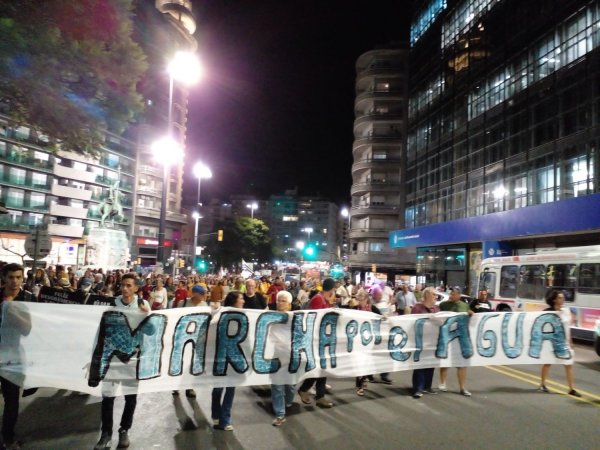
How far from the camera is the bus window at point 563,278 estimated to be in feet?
48.9

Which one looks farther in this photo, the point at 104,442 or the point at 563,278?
the point at 563,278

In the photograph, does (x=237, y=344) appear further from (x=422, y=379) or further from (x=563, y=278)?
(x=563, y=278)

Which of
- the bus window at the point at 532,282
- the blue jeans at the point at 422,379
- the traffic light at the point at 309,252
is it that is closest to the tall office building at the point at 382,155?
the traffic light at the point at 309,252

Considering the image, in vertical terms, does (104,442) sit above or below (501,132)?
below

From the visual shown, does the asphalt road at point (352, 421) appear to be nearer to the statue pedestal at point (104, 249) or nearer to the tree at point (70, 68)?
Result: the tree at point (70, 68)

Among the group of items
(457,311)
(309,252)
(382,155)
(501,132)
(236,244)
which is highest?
(382,155)

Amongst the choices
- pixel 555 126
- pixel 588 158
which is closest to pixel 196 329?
pixel 588 158

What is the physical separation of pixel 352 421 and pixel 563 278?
41.0ft

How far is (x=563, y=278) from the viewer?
15320 millimetres

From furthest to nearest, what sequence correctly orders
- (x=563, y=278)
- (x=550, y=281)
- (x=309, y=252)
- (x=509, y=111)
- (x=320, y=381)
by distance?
1. (x=509, y=111)
2. (x=309, y=252)
3. (x=550, y=281)
4. (x=563, y=278)
5. (x=320, y=381)

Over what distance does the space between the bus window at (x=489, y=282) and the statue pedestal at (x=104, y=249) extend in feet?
79.4

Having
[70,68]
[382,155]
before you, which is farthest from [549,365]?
[382,155]

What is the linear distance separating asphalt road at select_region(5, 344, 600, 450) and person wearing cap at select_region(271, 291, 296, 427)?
0.39 feet

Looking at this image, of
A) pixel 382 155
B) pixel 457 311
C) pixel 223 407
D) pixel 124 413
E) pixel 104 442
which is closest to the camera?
pixel 104 442
